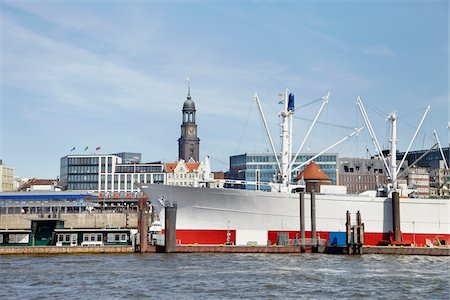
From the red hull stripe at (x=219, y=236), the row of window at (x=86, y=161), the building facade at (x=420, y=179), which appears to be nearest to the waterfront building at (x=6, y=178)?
the row of window at (x=86, y=161)

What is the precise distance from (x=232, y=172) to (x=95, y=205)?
5268 cm

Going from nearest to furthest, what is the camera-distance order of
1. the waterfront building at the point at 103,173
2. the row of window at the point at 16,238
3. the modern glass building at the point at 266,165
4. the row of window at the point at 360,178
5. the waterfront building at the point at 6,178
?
the row of window at the point at 16,238
the modern glass building at the point at 266,165
the row of window at the point at 360,178
the waterfront building at the point at 103,173
the waterfront building at the point at 6,178

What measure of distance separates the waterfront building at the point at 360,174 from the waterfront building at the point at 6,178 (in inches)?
3290

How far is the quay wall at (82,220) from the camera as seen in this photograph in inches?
4092

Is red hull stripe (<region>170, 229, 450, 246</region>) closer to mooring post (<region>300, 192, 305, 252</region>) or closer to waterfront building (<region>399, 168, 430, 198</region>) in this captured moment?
mooring post (<region>300, 192, 305, 252</region>)

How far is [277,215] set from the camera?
72.5 m

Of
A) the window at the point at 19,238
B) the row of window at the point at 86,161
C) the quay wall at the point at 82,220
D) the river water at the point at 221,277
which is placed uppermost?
the row of window at the point at 86,161

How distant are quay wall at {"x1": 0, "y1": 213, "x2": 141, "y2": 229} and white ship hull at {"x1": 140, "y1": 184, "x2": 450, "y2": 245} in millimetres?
34753

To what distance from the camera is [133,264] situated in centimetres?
5478

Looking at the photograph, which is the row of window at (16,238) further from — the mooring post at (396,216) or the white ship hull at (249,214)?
the mooring post at (396,216)

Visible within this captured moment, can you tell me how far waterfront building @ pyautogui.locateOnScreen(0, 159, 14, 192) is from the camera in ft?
589

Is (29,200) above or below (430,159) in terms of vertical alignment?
below

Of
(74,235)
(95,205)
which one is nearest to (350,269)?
(74,235)

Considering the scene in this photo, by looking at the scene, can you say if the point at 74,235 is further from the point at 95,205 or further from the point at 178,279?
the point at 95,205
